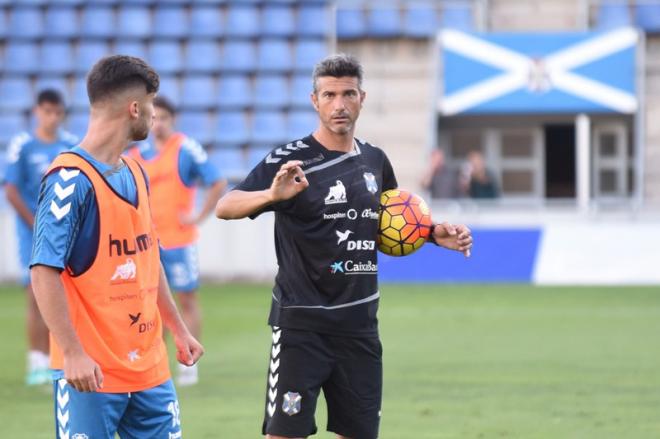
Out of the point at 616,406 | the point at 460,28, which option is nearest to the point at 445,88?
the point at 460,28

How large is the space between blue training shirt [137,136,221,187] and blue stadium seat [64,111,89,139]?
42.0 feet

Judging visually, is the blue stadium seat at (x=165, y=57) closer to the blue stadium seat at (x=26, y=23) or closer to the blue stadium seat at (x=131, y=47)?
the blue stadium seat at (x=131, y=47)

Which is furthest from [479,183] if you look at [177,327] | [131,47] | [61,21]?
[177,327]

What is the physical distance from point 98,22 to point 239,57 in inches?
114

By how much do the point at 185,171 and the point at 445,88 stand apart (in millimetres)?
12737

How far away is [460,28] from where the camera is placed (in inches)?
918

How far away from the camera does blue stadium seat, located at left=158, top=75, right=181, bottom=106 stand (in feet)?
78.5

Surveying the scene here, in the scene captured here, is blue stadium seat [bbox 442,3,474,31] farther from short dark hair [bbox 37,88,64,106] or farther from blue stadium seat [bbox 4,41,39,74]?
short dark hair [bbox 37,88,64,106]

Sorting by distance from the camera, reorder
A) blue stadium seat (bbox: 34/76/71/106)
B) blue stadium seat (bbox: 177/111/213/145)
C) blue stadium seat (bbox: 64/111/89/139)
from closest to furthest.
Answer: blue stadium seat (bbox: 64/111/89/139)
blue stadium seat (bbox: 177/111/213/145)
blue stadium seat (bbox: 34/76/71/106)

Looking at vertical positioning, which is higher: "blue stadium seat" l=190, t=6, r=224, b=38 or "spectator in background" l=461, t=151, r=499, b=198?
"blue stadium seat" l=190, t=6, r=224, b=38

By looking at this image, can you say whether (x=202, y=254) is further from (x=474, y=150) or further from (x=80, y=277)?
(x=80, y=277)

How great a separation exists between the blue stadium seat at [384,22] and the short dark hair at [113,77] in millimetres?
19043

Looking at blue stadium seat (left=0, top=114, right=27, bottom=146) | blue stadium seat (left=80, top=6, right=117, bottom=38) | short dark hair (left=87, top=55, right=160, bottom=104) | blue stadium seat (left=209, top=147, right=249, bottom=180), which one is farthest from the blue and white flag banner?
short dark hair (left=87, top=55, right=160, bottom=104)

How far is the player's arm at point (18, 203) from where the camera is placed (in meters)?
10.2
